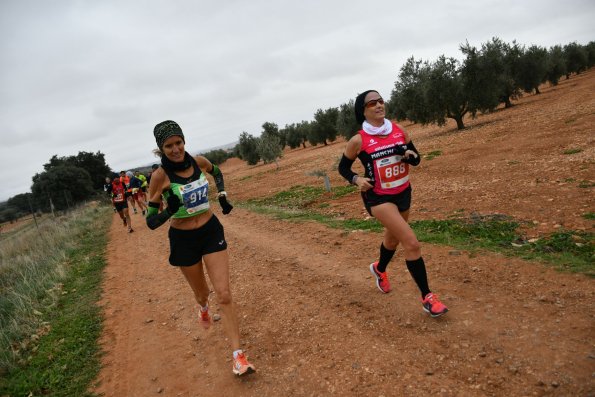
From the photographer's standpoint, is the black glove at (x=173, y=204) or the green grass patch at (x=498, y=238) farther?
the green grass patch at (x=498, y=238)

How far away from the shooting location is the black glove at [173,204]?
3.77 meters

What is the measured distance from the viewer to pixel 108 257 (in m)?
11.0

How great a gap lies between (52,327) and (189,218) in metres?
4.11

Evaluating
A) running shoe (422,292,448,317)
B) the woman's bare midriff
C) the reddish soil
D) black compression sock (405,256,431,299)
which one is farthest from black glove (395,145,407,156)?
the woman's bare midriff

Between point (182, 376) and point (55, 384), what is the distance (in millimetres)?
1717

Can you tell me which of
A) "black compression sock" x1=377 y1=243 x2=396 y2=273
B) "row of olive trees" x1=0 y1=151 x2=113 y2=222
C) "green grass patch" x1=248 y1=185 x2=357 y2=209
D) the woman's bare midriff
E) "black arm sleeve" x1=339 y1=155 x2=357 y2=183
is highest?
"row of olive trees" x1=0 y1=151 x2=113 y2=222

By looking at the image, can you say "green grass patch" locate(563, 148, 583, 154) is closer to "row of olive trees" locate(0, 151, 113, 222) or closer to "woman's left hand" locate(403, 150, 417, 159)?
"woman's left hand" locate(403, 150, 417, 159)

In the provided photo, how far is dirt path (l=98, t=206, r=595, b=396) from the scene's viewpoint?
3.12m

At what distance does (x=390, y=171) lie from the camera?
412 centimetres

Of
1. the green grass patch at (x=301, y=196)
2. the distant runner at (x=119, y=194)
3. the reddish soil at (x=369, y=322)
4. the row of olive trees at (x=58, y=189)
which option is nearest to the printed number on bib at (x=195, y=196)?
the reddish soil at (x=369, y=322)

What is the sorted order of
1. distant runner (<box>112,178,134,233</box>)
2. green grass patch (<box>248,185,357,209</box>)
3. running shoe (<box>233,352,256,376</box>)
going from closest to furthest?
running shoe (<box>233,352,256,376</box>) → green grass patch (<box>248,185,357,209</box>) → distant runner (<box>112,178,134,233</box>)

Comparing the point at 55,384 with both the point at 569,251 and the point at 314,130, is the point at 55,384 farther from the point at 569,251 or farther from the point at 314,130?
the point at 314,130

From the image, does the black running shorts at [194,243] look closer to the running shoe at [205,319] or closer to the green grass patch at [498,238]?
the running shoe at [205,319]

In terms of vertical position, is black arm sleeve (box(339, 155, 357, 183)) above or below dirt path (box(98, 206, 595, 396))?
above
